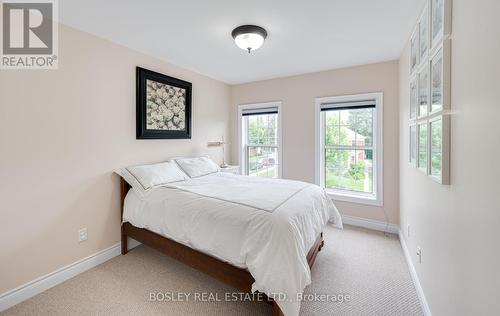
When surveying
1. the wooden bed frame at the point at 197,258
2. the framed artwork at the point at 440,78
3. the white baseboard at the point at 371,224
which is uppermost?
the framed artwork at the point at 440,78

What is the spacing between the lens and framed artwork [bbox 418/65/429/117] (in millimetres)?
1595

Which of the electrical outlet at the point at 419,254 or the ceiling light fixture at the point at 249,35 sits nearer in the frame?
the electrical outlet at the point at 419,254

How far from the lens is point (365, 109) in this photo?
3303 mm

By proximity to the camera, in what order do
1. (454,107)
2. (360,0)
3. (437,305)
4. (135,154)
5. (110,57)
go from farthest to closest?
(135,154) → (110,57) → (360,0) → (437,305) → (454,107)

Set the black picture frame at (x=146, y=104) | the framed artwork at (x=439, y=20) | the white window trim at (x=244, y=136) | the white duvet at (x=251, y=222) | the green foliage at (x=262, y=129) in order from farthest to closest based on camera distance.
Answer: the green foliage at (x=262, y=129), the white window trim at (x=244, y=136), the black picture frame at (x=146, y=104), the white duvet at (x=251, y=222), the framed artwork at (x=439, y=20)

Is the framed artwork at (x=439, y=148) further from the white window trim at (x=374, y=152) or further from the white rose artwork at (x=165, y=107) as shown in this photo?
the white rose artwork at (x=165, y=107)

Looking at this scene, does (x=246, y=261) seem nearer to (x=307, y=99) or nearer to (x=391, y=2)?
(x=391, y=2)

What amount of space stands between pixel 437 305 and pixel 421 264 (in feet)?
1.46

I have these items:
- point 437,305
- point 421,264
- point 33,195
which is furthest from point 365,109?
point 33,195

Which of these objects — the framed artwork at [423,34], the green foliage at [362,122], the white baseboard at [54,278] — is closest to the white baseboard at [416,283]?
the green foliage at [362,122]

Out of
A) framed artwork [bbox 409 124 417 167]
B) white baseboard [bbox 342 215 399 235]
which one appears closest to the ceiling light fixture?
framed artwork [bbox 409 124 417 167]

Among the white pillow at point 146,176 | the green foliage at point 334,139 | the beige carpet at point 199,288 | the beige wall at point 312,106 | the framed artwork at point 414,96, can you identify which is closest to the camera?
the beige carpet at point 199,288

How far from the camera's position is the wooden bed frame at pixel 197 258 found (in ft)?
5.27

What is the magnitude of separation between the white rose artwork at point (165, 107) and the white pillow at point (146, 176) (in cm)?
62
